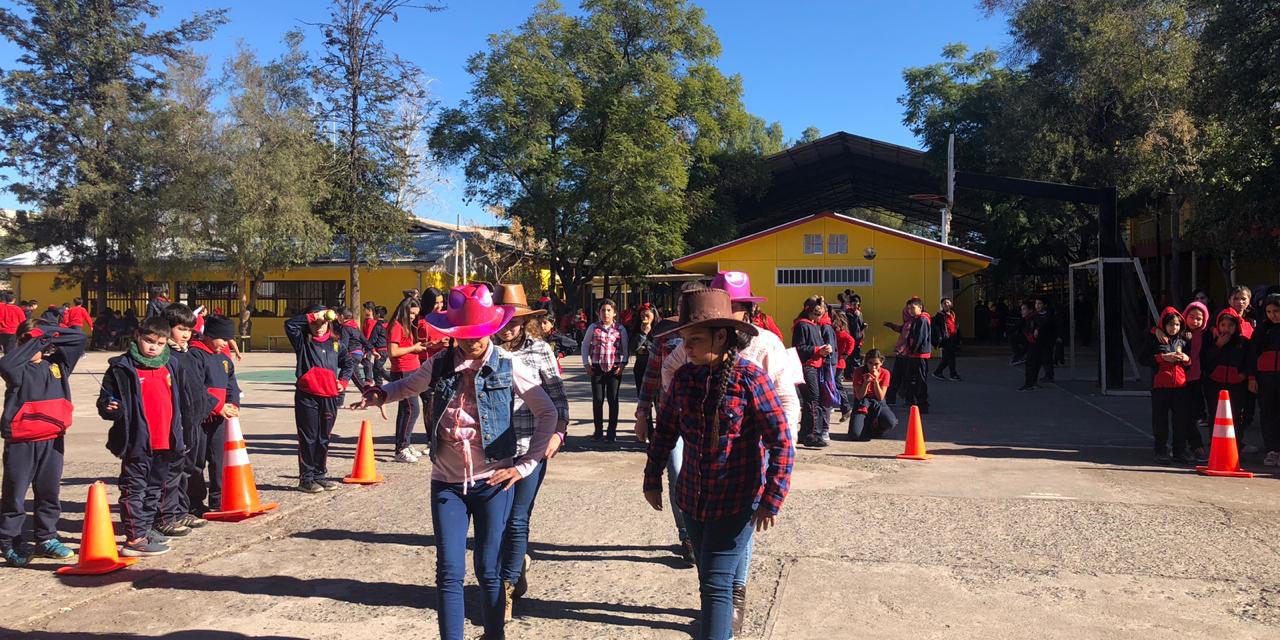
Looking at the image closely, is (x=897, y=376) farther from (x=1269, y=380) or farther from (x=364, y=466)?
(x=364, y=466)

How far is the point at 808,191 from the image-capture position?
42812 mm

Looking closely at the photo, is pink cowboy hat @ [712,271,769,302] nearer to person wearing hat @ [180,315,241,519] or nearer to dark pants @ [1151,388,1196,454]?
person wearing hat @ [180,315,241,519]

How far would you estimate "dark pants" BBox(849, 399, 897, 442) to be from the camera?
33.6ft

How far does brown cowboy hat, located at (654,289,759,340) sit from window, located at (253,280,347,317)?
108ft

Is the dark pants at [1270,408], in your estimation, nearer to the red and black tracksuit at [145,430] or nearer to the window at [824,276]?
the red and black tracksuit at [145,430]

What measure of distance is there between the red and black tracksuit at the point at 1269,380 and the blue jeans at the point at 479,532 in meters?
8.24

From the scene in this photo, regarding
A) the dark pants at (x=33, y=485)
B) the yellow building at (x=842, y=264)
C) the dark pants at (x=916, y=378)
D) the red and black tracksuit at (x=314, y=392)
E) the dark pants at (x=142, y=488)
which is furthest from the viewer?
the yellow building at (x=842, y=264)

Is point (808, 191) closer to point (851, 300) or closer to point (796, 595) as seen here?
point (851, 300)

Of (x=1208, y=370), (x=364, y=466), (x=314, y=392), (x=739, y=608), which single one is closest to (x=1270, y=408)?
(x=1208, y=370)

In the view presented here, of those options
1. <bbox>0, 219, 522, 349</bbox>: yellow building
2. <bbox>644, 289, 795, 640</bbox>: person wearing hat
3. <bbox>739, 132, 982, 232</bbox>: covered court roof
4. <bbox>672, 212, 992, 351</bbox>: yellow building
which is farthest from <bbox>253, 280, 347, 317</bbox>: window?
<bbox>644, 289, 795, 640</bbox>: person wearing hat

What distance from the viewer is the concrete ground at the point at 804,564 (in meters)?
4.38

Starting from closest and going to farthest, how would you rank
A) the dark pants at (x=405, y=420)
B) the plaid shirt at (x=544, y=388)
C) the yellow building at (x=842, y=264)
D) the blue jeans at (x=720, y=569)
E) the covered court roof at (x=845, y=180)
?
the blue jeans at (x=720, y=569) < the plaid shirt at (x=544, y=388) < the dark pants at (x=405, y=420) < the yellow building at (x=842, y=264) < the covered court roof at (x=845, y=180)

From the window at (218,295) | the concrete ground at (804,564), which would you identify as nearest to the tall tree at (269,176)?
the window at (218,295)

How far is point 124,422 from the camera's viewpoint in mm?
5359
